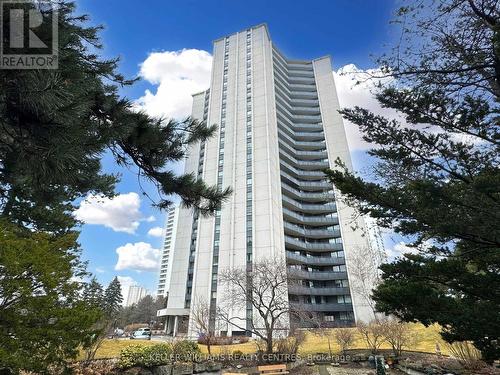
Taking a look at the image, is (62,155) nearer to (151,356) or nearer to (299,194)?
(151,356)

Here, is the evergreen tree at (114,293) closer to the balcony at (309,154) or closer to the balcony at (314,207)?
the balcony at (314,207)

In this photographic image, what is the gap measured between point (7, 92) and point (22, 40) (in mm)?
447

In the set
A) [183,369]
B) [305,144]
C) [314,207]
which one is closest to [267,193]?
[314,207]

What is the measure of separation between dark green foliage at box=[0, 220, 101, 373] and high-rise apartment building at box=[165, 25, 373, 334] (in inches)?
907

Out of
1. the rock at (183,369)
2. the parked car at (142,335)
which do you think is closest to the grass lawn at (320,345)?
the rock at (183,369)

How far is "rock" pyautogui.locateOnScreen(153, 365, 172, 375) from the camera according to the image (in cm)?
862

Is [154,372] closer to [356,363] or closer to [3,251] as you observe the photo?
[3,251]

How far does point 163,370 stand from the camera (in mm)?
8789

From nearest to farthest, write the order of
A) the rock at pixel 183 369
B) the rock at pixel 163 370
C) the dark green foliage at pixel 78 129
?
1. the dark green foliage at pixel 78 129
2. the rock at pixel 163 370
3. the rock at pixel 183 369

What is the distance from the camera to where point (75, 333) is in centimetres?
554

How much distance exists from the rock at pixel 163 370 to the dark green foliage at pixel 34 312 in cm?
363

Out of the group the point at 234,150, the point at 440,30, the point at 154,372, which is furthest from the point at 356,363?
the point at 234,150

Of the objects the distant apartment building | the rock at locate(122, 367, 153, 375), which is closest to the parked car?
the rock at locate(122, 367, 153, 375)

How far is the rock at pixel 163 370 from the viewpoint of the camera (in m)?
8.62
